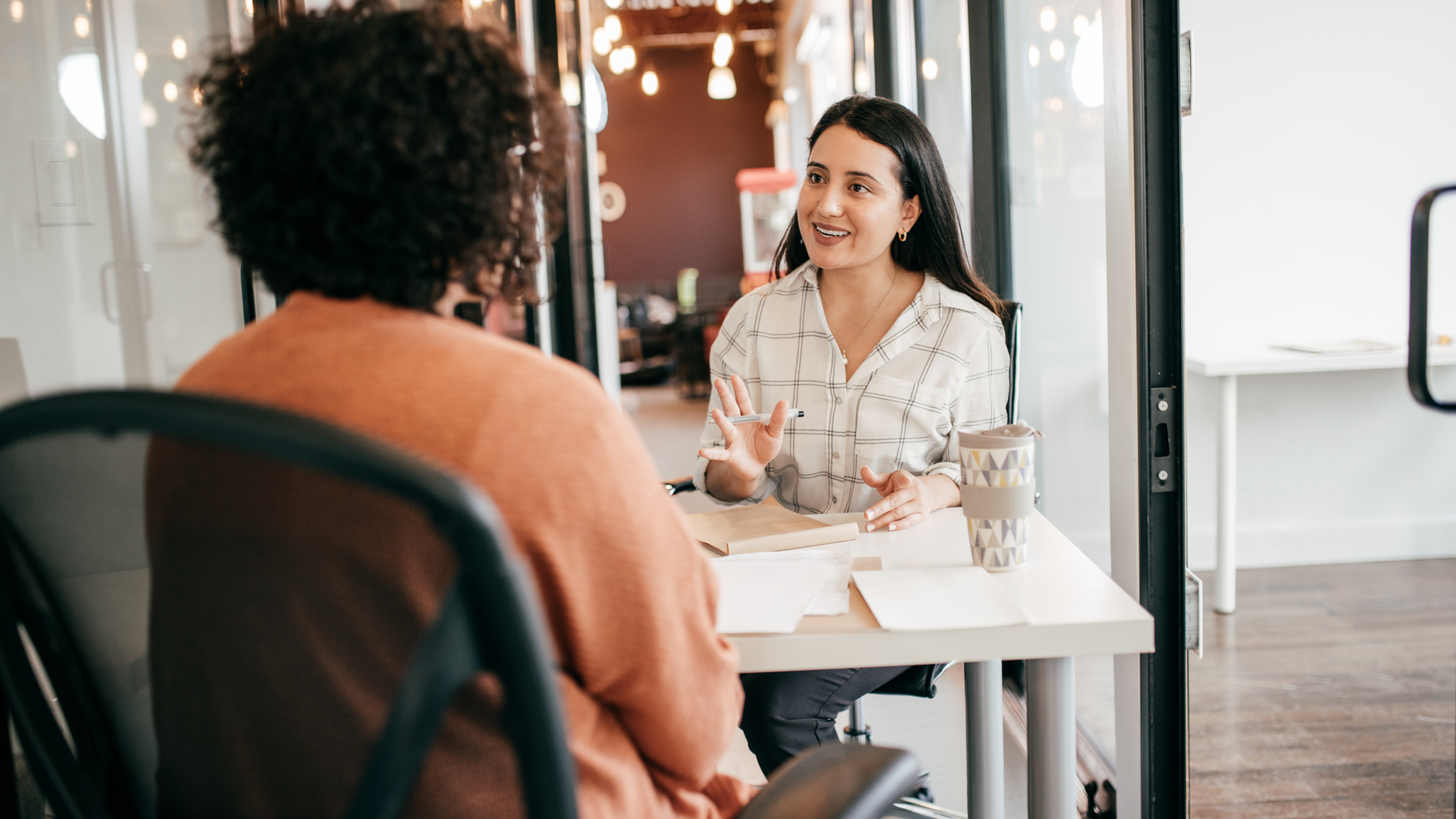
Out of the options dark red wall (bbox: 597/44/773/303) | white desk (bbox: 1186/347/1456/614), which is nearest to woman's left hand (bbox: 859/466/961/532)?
white desk (bbox: 1186/347/1456/614)

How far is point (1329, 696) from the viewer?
2.37 metres

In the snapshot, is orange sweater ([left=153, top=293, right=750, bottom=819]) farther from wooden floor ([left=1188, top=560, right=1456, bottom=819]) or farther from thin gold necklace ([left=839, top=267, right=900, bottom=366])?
wooden floor ([left=1188, top=560, right=1456, bottom=819])

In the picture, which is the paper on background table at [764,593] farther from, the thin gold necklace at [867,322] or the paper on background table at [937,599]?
the thin gold necklace at [867,322]

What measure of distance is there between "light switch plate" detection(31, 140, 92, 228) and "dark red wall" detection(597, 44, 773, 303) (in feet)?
39.3

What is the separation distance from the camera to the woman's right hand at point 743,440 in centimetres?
163

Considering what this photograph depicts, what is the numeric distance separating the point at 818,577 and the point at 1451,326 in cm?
108

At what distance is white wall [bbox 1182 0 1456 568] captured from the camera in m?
1.73

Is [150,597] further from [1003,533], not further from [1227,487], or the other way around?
[1227,487]

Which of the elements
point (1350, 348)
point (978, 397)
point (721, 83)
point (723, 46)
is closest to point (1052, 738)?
point (978, 397)

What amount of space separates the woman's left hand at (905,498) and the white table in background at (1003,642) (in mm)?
18

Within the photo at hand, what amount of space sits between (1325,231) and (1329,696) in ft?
3.64

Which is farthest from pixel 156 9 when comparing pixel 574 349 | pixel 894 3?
pixel 574 349

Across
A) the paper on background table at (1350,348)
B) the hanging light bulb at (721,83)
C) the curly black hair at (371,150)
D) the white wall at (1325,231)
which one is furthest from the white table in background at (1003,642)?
the hanging light bulb at (721,83)

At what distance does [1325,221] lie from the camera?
2.15 metres
